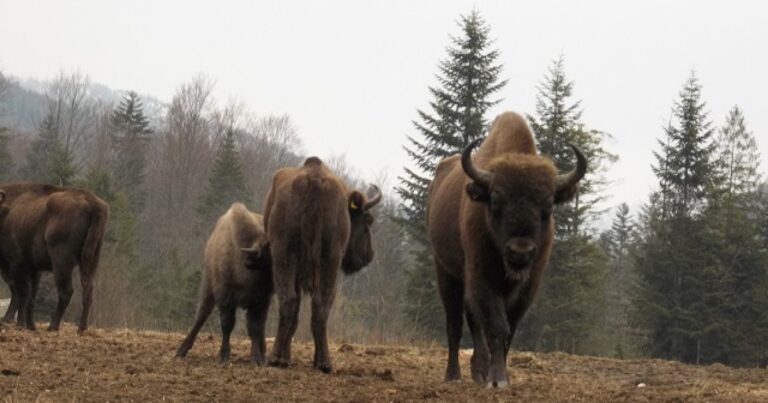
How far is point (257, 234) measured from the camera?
10906 mm

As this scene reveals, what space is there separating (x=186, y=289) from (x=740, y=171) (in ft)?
92.6

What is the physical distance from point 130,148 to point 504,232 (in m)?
→ 72.3

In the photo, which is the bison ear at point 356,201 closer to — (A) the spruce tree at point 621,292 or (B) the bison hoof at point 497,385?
(B) the bison hoof at point 497,385

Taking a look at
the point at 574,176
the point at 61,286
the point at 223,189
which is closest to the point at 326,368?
the point at 574,176

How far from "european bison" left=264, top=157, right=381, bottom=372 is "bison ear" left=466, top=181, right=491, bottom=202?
2.63 meters

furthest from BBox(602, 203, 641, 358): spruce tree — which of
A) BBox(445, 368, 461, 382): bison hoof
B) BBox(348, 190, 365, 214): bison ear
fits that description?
BBox(445, 368, 461, 382): bison hoof

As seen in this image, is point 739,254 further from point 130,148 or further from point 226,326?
point 130,148

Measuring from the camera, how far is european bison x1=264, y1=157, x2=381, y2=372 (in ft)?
31.2

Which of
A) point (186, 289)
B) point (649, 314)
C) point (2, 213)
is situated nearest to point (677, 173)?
point (649, 314)

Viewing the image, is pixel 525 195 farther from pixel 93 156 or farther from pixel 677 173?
pixel 93 156

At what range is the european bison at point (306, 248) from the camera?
950 cm

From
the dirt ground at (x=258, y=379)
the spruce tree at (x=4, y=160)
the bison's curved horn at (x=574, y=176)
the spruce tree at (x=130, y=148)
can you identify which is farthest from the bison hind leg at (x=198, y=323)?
the spruce tree at (x=130, y=148)

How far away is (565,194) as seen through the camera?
7.60 m

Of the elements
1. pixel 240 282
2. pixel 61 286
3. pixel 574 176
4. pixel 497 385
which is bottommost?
pixel 497 385
